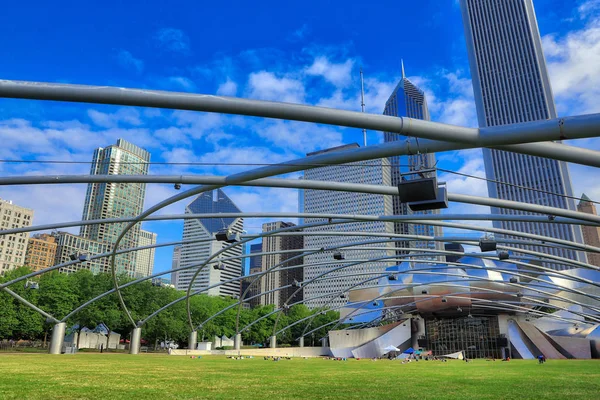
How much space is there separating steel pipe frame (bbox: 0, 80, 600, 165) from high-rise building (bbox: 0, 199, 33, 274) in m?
157

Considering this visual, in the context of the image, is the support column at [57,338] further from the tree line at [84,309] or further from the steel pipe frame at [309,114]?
the steel pipe frame at [309,114]

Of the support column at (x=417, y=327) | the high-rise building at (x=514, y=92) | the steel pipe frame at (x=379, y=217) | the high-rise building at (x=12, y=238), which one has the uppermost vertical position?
the high-rise building at (x=514, y=92)

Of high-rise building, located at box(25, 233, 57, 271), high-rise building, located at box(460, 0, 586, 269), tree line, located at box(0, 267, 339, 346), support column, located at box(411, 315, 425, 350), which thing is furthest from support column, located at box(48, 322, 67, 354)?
high-rise building, located at box(25, 233, 57, 271)

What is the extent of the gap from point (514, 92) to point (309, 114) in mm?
167012

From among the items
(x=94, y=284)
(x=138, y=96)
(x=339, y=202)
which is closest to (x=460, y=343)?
(x=94, y=284)

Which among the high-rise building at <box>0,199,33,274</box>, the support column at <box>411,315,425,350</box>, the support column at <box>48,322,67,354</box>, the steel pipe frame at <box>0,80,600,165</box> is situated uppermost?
the high-rise building at <box>0,199,33,274</box>

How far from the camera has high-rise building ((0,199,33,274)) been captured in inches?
5645

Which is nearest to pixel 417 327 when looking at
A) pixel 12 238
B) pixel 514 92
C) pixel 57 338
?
pixel 57 338

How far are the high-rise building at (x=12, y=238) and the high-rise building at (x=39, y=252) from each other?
11391mm

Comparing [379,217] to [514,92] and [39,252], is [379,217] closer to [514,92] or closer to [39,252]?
[514,92]

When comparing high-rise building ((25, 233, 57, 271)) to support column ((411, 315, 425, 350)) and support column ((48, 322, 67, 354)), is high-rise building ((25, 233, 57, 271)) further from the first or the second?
support column ((411, 315, 425, 350))

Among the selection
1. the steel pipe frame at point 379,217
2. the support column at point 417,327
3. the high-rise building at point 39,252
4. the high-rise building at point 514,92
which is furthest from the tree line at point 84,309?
the high-rise building at point 39,252

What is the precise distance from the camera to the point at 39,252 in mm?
174000

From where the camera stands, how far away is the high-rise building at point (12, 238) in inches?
5645
